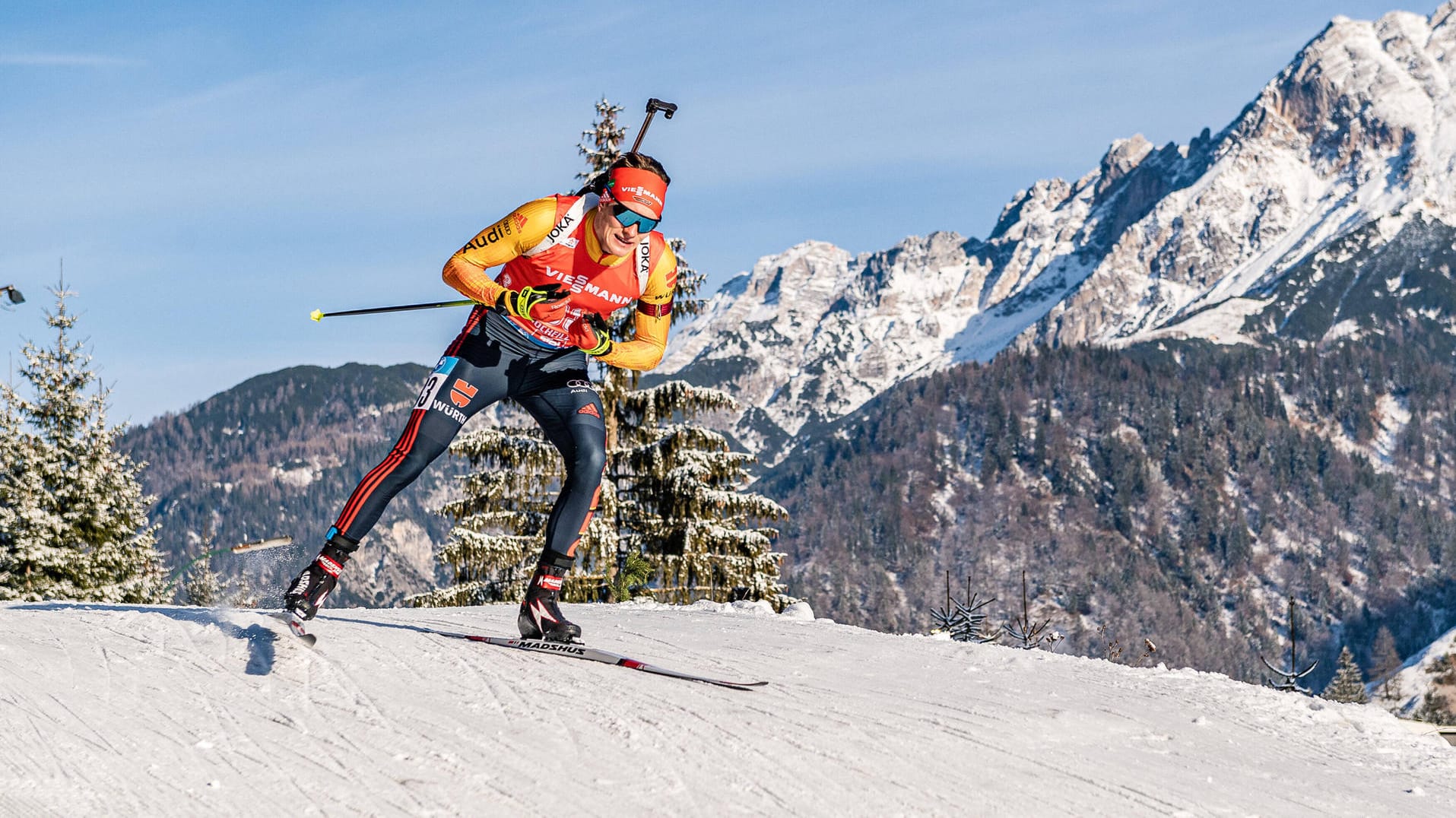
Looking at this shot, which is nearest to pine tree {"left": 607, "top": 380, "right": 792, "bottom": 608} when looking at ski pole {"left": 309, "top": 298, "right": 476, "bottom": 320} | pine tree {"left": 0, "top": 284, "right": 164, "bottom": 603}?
pine tree {"left": 0, "top": 284, "right": 164, "bottom": 603}

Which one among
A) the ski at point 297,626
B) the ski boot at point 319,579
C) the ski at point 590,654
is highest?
the ski boot at point 319,579

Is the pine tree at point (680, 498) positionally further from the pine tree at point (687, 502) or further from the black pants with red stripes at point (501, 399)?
the black pants with red stripes at point (501, 399)

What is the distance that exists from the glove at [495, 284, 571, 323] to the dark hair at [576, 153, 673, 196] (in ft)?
1.99

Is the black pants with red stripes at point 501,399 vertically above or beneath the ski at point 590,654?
above

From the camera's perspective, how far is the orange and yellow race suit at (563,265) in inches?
315

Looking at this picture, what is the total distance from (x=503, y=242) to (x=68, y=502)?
24.5 meters

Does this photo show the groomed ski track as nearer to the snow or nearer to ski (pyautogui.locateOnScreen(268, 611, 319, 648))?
ski (pyautogui.locateOnScreen(268, 611, 319, 648))

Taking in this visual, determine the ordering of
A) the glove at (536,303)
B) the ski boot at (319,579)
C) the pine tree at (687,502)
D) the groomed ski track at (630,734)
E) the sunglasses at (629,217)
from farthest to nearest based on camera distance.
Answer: the pine tree at (687,502) < the sunglasses at (629,217) < the glove at (536,303) < the ski boot at (319,579) < the groomed ski track at (630,734)

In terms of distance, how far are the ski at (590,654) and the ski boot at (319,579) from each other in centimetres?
99

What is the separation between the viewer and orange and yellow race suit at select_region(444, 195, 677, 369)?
799 cm

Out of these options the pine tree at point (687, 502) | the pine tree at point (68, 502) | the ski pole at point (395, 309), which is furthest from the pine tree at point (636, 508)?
the ski pole at point (395, 309)

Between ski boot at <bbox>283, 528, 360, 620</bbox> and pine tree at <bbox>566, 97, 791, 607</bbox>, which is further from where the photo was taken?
pine tree at <bbox>566, 97, 791, 607</bbox>

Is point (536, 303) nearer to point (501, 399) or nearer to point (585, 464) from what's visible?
point (501, 399)

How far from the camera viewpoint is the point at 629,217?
317 inches
